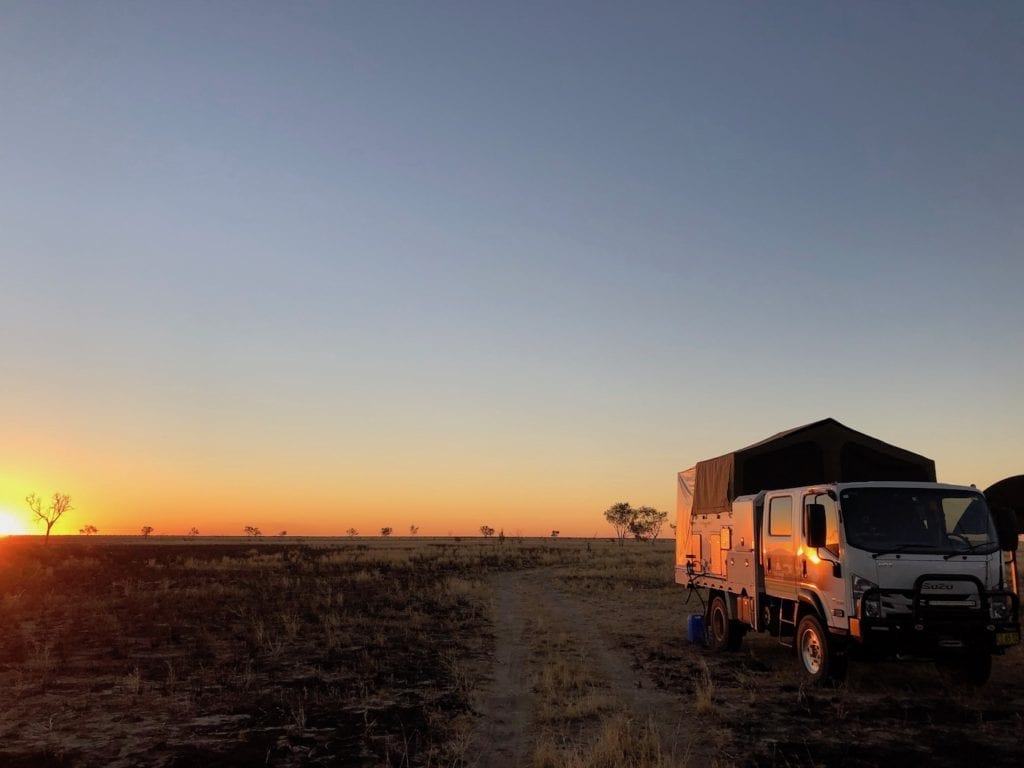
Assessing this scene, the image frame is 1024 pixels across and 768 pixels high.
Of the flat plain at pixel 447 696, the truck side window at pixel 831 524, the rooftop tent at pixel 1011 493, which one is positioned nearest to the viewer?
the flat plain at pixel 447 696

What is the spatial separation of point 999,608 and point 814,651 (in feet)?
8.64

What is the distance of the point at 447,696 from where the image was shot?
11.5 metres

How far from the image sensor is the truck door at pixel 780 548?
1213cm

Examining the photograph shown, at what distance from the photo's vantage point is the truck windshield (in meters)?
10.8

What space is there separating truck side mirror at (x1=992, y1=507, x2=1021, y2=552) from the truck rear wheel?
532 cm

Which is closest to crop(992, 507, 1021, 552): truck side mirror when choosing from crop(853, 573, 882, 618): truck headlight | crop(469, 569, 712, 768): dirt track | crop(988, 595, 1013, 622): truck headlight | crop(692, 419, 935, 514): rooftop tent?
crop(988, 595, 1013, 622): truck headlight

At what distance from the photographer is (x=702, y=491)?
16656 millimetres

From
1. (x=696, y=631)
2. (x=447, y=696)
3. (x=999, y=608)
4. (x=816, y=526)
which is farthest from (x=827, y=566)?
(x=696, y=631)

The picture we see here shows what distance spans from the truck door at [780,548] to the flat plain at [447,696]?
1486 mm

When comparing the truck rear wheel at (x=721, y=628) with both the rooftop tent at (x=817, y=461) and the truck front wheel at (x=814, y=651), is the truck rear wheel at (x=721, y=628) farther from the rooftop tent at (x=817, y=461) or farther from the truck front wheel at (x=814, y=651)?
the truck front wheel at (x=814, y=651)

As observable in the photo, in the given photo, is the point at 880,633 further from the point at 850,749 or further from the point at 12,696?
the point at 12,696

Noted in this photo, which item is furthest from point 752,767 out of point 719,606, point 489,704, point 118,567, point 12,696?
point 118,567

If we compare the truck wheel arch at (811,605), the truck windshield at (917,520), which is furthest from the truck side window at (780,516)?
the truck windshield at (917,520)

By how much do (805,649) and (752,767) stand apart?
15.3 feet
